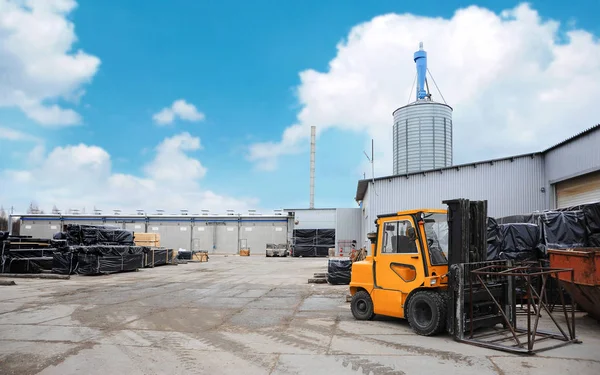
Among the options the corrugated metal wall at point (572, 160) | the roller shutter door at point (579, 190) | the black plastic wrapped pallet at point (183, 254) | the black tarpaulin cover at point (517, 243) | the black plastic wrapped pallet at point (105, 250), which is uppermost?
the corrugated metal wall at point (572, 160)

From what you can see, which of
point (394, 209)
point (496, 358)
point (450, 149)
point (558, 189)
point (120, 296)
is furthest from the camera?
point (450, 149)

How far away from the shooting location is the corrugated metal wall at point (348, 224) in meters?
49.1

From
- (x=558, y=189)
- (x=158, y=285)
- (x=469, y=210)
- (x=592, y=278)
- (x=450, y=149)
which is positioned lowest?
(x=158, y=285)

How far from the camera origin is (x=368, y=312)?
9.52 meters

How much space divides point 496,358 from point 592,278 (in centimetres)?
294

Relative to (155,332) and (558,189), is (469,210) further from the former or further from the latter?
(558,189)

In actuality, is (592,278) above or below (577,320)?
above

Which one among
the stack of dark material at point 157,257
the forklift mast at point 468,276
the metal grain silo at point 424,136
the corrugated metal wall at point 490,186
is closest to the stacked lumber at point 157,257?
the stack of dark material at point 157,257

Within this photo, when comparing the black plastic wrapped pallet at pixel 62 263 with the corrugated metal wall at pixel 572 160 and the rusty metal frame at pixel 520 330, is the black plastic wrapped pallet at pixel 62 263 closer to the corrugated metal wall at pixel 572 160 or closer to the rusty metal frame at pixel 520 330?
the rusty metal frame at pixel 520 330

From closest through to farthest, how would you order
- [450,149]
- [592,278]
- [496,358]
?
[496,358] < [592,278] < [450,149]

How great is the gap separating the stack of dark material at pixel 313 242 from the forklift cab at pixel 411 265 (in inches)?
1656

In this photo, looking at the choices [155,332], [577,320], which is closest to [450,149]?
[577,320]

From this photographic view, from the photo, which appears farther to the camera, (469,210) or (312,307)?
(312,307)

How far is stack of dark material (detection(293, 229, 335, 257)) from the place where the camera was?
168 feet
